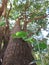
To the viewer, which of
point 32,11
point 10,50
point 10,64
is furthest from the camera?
point 32,11

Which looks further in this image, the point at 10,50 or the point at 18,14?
the point at 18,14

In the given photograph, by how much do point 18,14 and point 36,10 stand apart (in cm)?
77

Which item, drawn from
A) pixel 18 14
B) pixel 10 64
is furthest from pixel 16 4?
pixel 10 64

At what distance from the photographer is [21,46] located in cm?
402

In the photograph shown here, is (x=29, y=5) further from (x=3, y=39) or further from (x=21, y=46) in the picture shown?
(x=21, y=46)

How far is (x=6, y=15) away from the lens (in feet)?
20.9

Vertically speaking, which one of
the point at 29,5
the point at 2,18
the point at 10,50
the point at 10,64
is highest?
the point at 29,5

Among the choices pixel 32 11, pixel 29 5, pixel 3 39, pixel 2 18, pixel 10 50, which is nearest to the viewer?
pixel 10 50

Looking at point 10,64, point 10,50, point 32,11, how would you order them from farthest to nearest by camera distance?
point 32,11, point 10,50, point 10,64

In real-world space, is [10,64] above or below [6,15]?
below

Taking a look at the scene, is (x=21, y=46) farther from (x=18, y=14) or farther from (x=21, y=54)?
(x=18, y=14)

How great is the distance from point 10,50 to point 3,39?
170 centimetres

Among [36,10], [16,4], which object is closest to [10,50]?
[16,4]

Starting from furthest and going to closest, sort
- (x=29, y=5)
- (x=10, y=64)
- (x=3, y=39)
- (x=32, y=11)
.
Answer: (x=32, y=11) → (x=29, y=5) → (x=3, y=39) → (x=10, y=64)
